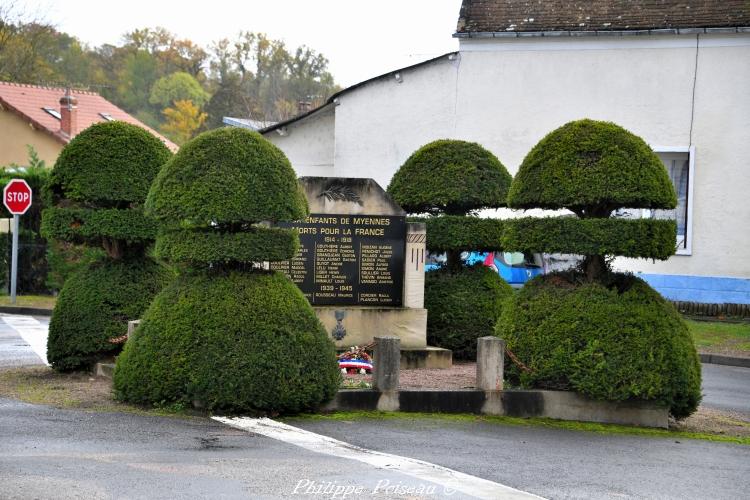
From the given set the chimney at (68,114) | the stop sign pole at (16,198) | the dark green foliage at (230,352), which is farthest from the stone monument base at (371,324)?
the chimney at (68,114)

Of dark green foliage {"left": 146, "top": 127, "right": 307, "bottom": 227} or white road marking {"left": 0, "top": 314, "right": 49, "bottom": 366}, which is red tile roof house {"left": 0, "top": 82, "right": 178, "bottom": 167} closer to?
white road marking {"left": 0, "top": 314, "right": 49, "bottom": 366}

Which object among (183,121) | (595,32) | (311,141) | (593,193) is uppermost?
(183,121)

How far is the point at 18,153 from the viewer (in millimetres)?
45438

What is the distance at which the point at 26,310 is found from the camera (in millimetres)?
24984

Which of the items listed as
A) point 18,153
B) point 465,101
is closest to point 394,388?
point 465,101

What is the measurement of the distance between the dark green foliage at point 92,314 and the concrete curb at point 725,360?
10857 mm

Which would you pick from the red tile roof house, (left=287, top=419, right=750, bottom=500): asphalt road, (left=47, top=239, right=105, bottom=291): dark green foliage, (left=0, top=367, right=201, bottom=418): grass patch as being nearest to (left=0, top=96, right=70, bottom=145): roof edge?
the red tile roof house

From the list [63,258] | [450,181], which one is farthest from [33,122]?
[450,181]

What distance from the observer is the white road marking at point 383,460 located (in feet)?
25.4

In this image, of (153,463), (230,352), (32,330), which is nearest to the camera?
(153,463)

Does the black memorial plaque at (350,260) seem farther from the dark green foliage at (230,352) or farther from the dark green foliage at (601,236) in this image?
the dark green foliage at (230,352)

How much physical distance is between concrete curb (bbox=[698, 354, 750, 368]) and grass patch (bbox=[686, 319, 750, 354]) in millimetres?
407

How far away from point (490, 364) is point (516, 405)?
537mm

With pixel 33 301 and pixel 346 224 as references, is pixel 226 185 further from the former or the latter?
pixel 33 301
